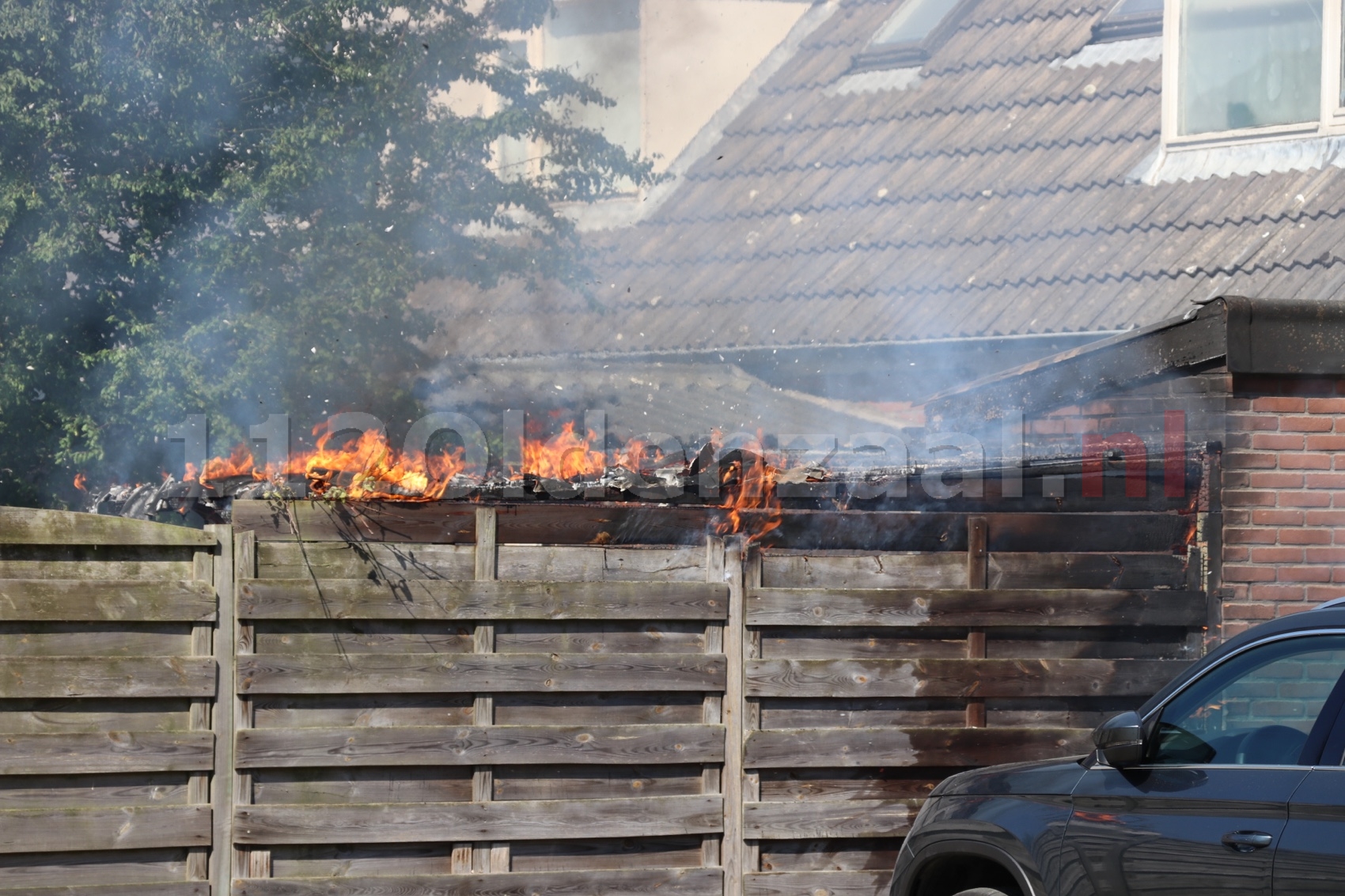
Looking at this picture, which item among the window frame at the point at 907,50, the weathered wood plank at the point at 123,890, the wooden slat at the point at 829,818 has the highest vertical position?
the window frame at the point at 907,50

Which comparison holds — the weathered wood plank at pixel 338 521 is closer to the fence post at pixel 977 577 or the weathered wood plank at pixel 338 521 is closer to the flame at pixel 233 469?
the flame at pixel 233 469

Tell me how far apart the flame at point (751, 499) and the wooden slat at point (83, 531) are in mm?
2395

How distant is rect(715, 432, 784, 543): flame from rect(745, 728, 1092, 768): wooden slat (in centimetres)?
96

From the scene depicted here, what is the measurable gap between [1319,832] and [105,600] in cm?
481

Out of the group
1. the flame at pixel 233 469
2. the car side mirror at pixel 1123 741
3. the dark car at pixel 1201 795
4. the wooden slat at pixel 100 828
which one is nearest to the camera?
the dark car at pixel 1201 795

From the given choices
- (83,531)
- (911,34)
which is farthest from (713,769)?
(911,34)

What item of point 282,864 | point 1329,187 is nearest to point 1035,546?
point 282,864

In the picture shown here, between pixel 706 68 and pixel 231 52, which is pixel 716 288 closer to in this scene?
pixel 231 52

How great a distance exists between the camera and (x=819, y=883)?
234 inches

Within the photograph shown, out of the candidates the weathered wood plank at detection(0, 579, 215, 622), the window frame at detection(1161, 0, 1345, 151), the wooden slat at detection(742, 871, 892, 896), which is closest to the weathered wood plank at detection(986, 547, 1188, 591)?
the wooden slat at detection(742, 871, 892, 896)

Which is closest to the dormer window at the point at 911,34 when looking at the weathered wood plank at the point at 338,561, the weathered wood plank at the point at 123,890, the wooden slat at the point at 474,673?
the wooden slat at the point at 474,673

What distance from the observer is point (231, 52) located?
9.93 meters

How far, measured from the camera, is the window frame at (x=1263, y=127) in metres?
11.1

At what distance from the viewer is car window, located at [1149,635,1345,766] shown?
3.47 meters
